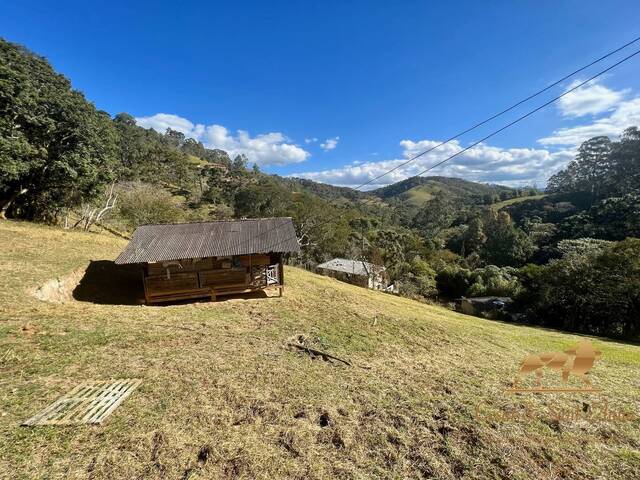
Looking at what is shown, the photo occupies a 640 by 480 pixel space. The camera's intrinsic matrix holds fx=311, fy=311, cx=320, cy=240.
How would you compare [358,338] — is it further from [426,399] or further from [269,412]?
[269,412]

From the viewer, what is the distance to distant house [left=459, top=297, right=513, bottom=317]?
32.1m

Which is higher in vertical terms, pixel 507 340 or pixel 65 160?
pixel 65 160

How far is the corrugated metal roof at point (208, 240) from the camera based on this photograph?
1399 centimetres

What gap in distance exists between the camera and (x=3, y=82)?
698 inches

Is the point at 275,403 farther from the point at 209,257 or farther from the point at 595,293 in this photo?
the point at 595,293

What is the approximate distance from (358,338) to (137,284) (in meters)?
12.9

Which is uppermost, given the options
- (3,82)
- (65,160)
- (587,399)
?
(3,82)

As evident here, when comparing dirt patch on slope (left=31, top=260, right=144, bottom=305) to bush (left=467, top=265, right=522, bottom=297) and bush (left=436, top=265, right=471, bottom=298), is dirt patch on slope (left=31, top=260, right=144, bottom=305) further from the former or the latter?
bush (left=436, top=265, right=471, bottom=298)

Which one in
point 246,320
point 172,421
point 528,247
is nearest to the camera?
point 172,421

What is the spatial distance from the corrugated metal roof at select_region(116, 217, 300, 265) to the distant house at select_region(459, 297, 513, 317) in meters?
25.5

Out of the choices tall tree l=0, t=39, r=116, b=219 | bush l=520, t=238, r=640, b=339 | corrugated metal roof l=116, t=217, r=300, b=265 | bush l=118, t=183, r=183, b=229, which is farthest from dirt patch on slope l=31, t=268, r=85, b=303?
bush l=520, t=238, r=640, b=339

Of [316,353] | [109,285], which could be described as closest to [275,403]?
[316,353]

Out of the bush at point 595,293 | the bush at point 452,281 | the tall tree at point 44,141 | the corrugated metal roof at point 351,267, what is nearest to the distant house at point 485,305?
the bush at point 595,293

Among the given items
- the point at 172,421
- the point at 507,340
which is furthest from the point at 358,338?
the point at 507,340
